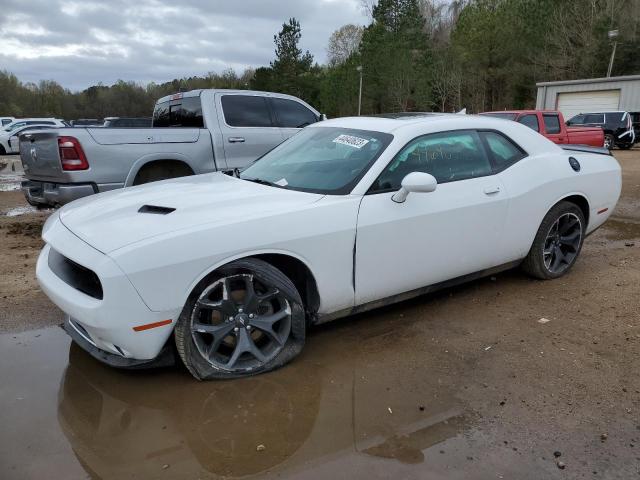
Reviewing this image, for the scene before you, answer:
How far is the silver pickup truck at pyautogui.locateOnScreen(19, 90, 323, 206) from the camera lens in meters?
5.75

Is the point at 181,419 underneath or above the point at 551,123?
underneath

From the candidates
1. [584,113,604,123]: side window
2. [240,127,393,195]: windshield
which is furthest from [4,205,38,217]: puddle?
[584,113,604,123]: side window

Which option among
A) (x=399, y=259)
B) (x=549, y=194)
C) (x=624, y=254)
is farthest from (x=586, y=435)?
(x=624, y=254)

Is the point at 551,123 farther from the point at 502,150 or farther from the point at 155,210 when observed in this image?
the point at 155,210

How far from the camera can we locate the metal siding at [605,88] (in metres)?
27.1

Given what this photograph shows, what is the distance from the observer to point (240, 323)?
308cm

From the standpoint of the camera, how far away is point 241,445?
254 centimetres

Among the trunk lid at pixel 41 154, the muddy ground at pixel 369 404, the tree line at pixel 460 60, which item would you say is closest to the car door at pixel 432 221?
the muddy ground at pixel 369 404

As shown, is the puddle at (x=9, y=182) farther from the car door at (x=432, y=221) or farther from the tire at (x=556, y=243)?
the tire at (x=556, y=243)

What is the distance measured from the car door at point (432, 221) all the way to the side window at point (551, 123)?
9.91m

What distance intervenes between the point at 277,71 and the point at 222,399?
2156 inches

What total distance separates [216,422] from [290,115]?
5.68 m

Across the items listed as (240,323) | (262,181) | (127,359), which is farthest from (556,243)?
(127,359)

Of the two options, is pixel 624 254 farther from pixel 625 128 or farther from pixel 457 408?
pixel 625 128
